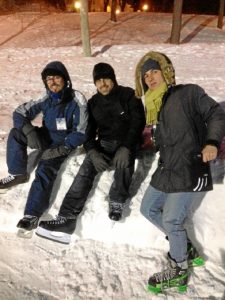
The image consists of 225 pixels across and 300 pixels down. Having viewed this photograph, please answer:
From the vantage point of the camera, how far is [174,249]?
363 centimetres

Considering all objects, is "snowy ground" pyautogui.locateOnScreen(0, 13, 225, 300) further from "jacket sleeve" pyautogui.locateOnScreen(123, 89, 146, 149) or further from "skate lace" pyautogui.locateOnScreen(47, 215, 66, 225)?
"jacket sleeve" pyautogui.locateOnScreen(123, 89, 146, 149)

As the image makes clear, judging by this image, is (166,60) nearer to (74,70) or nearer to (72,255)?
(72,255)

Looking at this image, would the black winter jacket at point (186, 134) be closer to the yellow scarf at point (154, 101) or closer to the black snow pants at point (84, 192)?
the yellow scarf at point (154, 101)

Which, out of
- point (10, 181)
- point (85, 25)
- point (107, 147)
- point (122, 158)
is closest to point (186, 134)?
point (122, 158)

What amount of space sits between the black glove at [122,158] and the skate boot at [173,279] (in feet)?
3.94

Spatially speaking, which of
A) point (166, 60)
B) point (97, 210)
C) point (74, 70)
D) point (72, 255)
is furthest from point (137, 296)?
point (74, 70)

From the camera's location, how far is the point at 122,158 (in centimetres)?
426

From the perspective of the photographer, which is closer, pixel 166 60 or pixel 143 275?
pixel 166 60

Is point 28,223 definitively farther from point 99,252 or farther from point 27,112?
point 27,112

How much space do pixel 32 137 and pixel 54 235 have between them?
4.04 feet

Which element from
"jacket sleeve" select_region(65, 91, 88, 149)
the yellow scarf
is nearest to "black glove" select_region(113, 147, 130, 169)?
"jacket sleeve" select_region(65, 91, 88, 149)

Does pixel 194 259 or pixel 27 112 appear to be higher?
pixel 27 112

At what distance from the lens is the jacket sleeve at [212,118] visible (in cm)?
315

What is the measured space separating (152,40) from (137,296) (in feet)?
43.7
